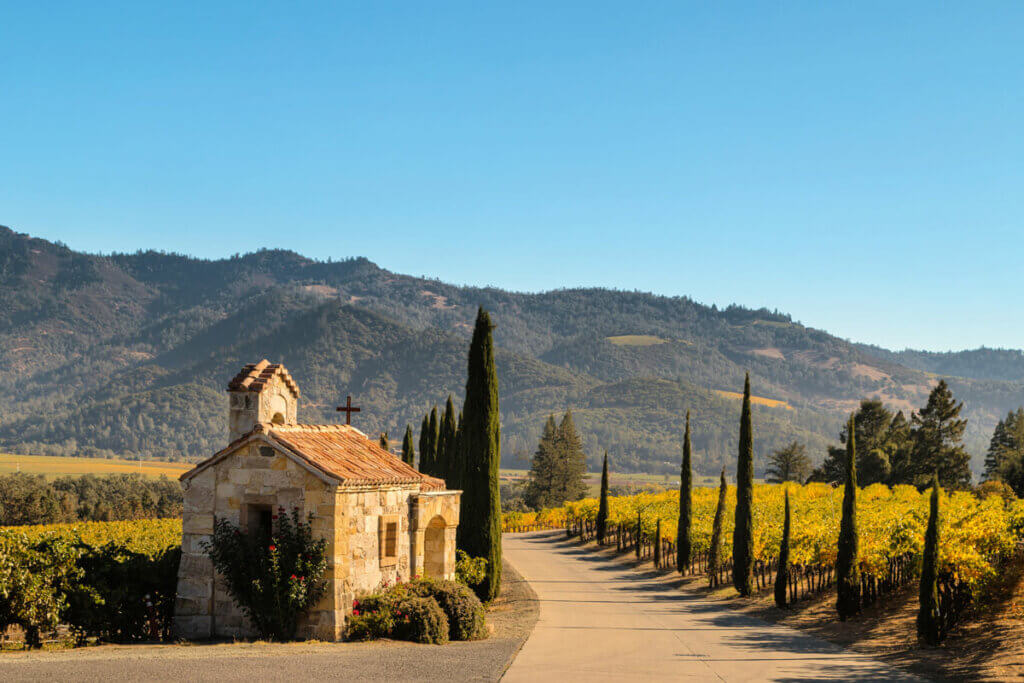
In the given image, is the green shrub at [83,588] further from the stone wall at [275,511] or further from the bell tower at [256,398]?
the bell tower at [256,398]

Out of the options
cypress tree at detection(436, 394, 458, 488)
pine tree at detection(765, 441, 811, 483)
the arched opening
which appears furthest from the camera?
pine tree at detection(765, 441, 811, 483)

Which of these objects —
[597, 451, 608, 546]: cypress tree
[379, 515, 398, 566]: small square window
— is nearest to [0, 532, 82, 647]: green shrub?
[379, 515, 398, 566]: small square window

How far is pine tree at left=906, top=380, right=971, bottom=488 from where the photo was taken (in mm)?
60906

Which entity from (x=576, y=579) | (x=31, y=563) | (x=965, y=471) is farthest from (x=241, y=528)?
(x=965, y=471)

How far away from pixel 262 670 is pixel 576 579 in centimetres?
2427

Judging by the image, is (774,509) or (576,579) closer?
(576,579)

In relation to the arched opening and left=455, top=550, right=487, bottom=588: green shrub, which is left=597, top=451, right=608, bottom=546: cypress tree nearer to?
left=455, top=550, right=487, bottom=588: green shrub

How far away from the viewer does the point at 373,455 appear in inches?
882

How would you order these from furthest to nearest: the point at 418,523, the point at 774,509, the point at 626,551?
the point at 626,551 < the point at 774,509 < the point at 418,523

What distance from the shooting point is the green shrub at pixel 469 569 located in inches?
1034

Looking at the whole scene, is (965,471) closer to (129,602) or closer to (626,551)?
(626,551)

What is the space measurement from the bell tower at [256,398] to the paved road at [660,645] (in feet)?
25.8

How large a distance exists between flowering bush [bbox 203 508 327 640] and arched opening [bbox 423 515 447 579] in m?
5.18

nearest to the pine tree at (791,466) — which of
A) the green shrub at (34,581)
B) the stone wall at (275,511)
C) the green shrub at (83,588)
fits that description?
the stone wall at (275,511)
